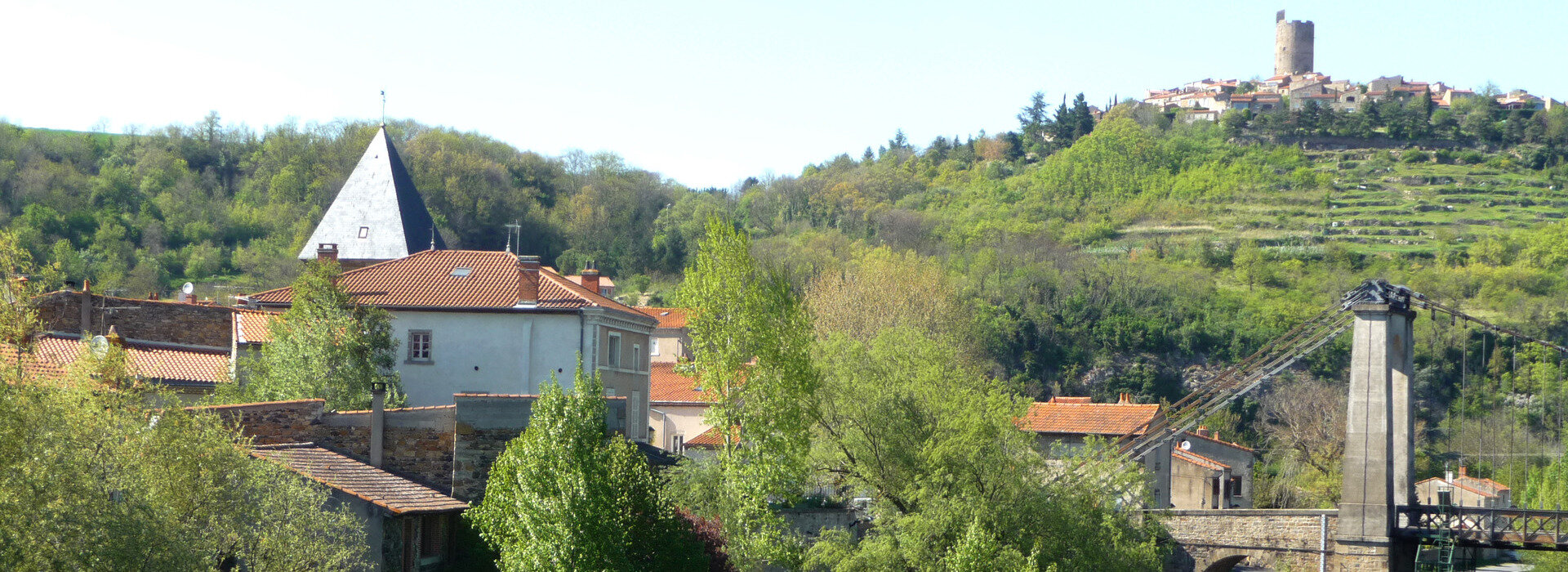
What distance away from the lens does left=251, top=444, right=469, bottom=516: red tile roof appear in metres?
17.2

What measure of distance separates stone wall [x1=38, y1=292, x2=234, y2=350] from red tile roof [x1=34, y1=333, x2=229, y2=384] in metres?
0.66

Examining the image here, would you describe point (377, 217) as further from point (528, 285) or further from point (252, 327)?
point (528, 285)

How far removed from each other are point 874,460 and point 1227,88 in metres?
138

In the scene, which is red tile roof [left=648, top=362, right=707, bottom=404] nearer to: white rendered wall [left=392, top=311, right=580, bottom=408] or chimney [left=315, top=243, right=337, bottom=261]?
chimney [left=315, top=243, right=337, bottom=261]

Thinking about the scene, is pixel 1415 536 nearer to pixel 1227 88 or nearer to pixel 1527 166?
pixel 1527 166

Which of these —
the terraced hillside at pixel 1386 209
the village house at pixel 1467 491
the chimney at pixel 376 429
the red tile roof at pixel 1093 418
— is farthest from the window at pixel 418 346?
the terraced hillside at pixel 1386 209

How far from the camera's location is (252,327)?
95.4 ft

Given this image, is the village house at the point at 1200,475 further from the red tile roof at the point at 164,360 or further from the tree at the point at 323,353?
the red tile roof at the point at 164,360

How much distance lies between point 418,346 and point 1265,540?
58.6 ft

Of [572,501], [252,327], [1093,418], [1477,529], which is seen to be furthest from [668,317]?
[572,501]

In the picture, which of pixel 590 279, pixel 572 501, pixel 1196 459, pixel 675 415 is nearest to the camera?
pixel 572 501

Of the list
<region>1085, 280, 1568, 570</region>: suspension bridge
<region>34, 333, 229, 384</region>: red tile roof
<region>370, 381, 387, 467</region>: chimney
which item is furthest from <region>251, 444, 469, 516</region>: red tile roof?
<region>1085, 280, 1568, 570</region>: suspension bridge

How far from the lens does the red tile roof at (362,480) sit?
17.2m

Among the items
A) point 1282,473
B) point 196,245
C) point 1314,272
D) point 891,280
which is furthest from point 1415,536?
point 1314,272
